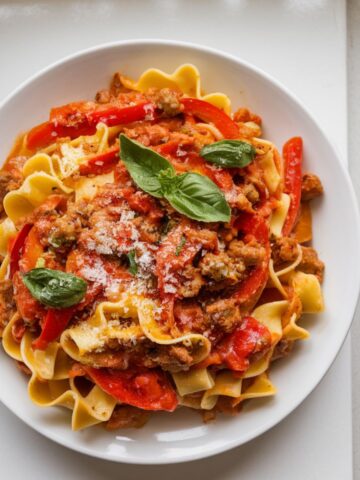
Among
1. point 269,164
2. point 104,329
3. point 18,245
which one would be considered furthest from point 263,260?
point 18,245

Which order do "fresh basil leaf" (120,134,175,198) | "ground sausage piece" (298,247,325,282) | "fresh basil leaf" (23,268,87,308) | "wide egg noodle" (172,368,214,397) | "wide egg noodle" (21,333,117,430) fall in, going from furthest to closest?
"ground sausage piece" (298,247,325,282)
"wide egg noodle" (21,333,117,430)
"wide egg noodle" (172,368,214,397)
"fresh basil leaf" (120,134,175,198)
"fresh basil leaf" (23,268,87,308)

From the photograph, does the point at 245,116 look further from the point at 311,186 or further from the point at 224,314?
the point at 224,314

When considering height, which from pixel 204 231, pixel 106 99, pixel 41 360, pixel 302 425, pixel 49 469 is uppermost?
pixel 106 99

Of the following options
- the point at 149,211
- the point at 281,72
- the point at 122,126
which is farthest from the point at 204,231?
the point at 281,72

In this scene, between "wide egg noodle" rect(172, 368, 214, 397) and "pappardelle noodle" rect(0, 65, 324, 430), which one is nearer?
"pappardelle noodle" rect(0, 65, 324, 430)

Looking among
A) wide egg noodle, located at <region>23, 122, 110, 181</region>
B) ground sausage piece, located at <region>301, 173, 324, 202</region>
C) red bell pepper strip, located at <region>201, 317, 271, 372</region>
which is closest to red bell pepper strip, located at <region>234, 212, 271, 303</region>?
red bell pepper strip, located at <region>201, 317, 271, 372</region>

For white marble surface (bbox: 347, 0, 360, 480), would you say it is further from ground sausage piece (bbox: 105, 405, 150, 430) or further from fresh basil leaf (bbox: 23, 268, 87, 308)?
fresh basil leaf (bbox: 23, 268, 87, 308)

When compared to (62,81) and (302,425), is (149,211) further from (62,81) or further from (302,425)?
(302,425)
